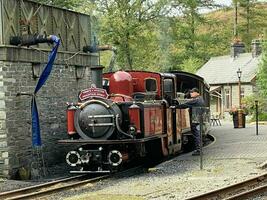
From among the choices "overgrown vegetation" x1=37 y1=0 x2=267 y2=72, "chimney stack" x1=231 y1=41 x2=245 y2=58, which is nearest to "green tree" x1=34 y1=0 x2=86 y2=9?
"overgrown vegetation" x1=37 y1=0 x2=267 y2=72

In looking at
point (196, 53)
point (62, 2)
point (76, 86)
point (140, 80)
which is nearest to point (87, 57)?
point (76, 86)

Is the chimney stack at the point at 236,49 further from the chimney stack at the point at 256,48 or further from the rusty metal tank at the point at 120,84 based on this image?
the rusty metal tank at the point at 120,84

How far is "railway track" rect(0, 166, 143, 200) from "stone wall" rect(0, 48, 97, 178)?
163cm

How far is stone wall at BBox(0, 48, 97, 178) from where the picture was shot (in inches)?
552

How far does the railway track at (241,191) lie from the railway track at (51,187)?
3350mm

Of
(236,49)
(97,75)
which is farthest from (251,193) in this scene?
(236,49)

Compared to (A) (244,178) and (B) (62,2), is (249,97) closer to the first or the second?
(B) (62,2)

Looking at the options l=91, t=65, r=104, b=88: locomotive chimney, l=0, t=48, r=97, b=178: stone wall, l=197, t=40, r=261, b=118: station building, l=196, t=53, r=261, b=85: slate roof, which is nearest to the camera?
l=0, t=48, r=97, b=178: stone wall

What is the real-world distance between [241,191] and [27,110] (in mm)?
6362

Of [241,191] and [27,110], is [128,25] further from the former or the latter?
[241,191]

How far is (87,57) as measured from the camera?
1833 centimetres

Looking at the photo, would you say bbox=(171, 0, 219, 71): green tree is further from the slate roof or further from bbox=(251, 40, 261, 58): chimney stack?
bbox=(251, 40, 261, 58): chimney stack

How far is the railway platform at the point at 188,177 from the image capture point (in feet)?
35.3

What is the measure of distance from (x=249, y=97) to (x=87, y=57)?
26.7 meters
